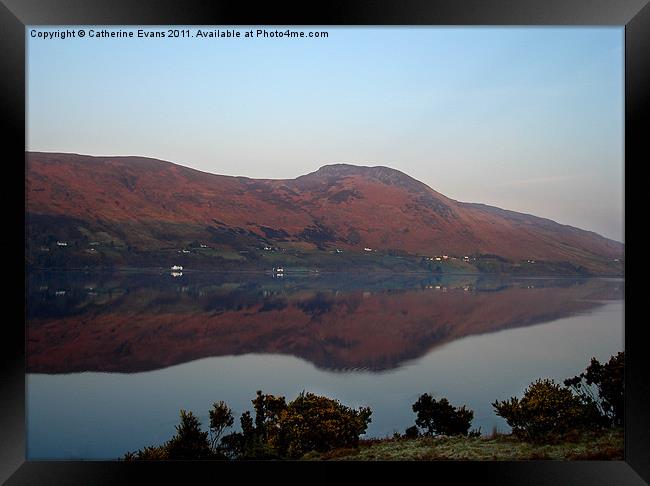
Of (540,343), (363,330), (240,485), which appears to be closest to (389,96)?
(363,330)

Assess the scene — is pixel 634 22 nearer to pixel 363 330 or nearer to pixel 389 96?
pixel 389 96

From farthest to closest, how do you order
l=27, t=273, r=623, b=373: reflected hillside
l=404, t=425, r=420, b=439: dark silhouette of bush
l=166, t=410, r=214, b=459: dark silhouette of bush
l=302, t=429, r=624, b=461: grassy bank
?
l=27, t=273, r=623, b=373: reflected hillside
l=404, t=425, r=420, b=439: dark silhouette of bush
l=166, t=410, r=214, b=459: dark silhouette of bush
l=302, t=429, r=624, b=461: grassy bank

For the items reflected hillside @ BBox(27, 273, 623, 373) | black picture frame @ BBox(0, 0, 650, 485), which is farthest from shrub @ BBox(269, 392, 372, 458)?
black picture frame @ BBox(0, 0, 650, 485)

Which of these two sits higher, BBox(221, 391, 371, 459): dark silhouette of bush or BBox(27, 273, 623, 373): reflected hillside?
BBox(27, 273, 623, 373): reflected hillside

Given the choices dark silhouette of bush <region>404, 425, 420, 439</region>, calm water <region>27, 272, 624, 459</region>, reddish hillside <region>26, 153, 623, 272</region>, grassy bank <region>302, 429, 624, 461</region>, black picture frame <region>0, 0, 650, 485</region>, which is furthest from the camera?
reddish hillside <region>26, 153, 623, 272</region>

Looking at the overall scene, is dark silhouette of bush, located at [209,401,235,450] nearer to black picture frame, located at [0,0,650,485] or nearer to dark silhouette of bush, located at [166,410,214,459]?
dark silhouette of bush, located at [166,410,214,459]

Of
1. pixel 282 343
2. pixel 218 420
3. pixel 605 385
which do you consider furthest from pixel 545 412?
pixel 218 420
